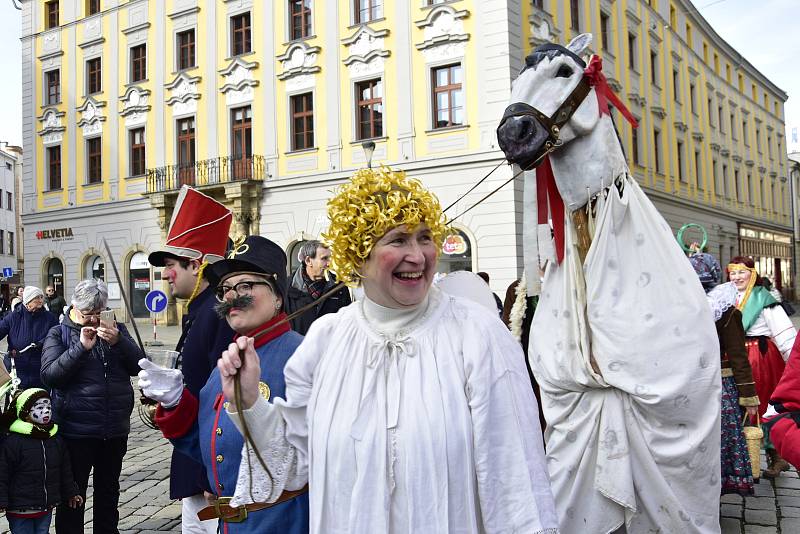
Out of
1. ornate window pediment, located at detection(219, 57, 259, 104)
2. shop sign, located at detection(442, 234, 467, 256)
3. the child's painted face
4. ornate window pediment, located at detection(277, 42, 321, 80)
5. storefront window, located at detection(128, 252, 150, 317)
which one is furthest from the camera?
storefront window, located at detection(128, 252, 150, 317)

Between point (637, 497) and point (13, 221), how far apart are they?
6128 centimetres

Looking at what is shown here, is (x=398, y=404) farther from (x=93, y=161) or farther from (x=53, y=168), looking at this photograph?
(x=53, y=168)

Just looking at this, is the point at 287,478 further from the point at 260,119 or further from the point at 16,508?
the point at 260,119

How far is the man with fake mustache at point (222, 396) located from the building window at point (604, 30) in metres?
24.1

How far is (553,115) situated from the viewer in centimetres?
286

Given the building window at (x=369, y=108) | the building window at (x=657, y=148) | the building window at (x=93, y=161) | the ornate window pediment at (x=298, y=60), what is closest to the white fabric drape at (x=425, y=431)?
the building window at (x=369, y=108)

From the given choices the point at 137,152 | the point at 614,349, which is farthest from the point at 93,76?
the point at 614,349

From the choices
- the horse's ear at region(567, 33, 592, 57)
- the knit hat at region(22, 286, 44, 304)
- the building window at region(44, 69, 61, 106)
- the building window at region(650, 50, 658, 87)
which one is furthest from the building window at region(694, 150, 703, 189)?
the horse's ear at region(567, 33, 592, 57)

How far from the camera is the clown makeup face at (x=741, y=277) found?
6.23 meters

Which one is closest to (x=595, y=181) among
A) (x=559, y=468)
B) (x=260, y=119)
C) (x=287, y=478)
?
(x=559, y=468)

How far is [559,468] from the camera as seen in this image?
270 centimetres

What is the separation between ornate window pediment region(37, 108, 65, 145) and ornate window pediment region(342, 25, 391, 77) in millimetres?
13421

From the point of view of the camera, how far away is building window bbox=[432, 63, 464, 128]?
19.4 meters

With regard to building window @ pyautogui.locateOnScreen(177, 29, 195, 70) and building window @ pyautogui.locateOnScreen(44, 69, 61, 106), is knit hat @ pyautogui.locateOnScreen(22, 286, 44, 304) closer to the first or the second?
building window @ pyautogui.locateOnScreen(177, 29, 195, 70)
